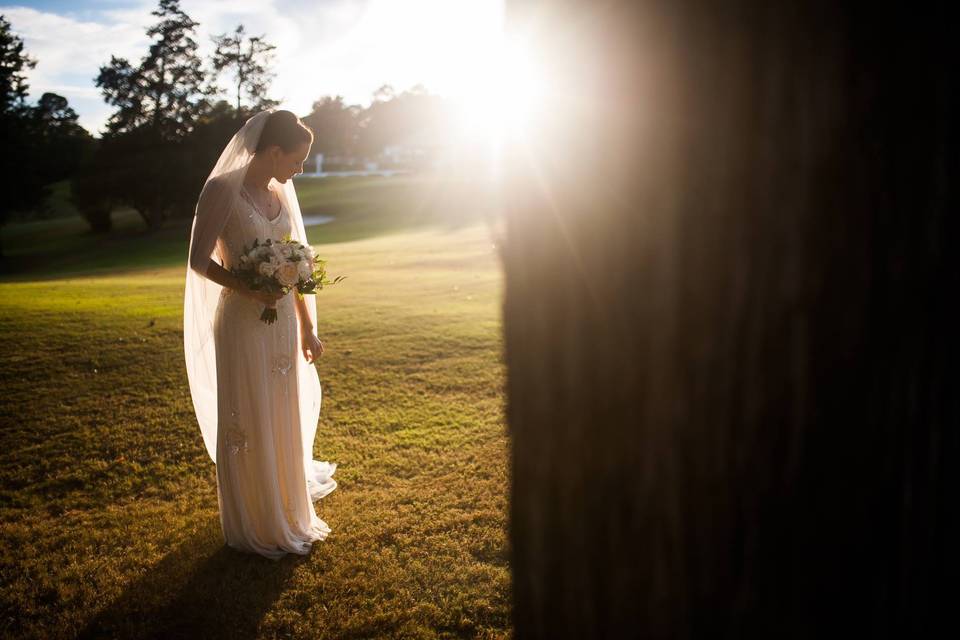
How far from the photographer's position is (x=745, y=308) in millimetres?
903

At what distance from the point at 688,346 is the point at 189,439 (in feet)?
23.9

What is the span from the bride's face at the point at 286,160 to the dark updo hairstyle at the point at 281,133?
0.11ft

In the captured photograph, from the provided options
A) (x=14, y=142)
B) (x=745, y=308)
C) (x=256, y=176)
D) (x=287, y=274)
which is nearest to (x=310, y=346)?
(x=287, y=274)

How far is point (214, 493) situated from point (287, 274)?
110 inches

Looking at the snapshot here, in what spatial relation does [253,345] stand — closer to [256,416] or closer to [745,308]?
[256,416]

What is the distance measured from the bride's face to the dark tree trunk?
3912mm

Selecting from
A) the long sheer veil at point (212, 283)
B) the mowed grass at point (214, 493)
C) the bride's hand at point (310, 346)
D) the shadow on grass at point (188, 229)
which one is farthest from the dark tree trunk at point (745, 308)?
the shadow on grass at point (188, 229)

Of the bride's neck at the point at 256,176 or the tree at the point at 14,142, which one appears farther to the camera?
the tree at the point at 14,142

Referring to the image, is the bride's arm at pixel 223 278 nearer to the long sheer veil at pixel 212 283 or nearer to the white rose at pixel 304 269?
the long sheer veil at pixel 212 283

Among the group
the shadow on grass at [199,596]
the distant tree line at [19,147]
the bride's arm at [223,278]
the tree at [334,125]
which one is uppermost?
the tree at [334,125]

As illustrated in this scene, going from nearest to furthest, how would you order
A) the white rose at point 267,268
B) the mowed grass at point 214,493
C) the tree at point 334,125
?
1. the mowed grass at point 214,493
2. the white rose at point 267,268
3. the tree at point 334,125

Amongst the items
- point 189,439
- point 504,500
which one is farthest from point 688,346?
point 189,439

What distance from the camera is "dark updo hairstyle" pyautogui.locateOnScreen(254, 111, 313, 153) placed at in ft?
14.7

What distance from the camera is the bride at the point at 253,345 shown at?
4465 millimetres
